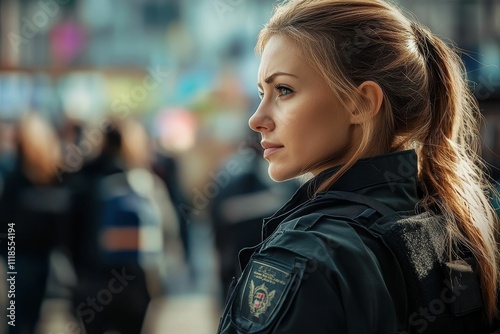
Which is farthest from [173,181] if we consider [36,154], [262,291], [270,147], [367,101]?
[262,291]

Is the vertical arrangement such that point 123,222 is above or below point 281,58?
below

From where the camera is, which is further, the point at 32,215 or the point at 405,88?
the point at 32,215

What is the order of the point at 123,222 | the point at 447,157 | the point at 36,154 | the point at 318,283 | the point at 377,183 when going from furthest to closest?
1. the point at 36,154
2. the point at 123,222
3. the point at 447,157
4. the point at 377,183
5. the point at 318,283

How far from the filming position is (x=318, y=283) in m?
1.07

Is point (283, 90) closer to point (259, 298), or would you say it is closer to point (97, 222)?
point (259, 298)

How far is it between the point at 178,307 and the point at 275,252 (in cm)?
539

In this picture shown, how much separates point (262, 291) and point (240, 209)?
3312 millimetres

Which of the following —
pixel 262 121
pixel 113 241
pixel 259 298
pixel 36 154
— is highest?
pixel 262 121

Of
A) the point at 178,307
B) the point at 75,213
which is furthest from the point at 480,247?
the point at 178,307

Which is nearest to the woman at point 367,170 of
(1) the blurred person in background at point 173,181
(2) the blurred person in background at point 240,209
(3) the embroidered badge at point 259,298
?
(3) the embroidered badge at point 259,298

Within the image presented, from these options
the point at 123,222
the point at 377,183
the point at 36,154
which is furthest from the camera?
the point at 36,154

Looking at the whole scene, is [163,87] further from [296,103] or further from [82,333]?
[296,103]

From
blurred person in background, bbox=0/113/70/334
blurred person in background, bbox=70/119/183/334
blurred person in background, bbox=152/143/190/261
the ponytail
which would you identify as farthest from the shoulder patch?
blurred person in background, bbox=152/143/190/261

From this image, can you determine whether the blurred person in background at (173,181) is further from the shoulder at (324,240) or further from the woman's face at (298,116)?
the shoulder at (324,240)
